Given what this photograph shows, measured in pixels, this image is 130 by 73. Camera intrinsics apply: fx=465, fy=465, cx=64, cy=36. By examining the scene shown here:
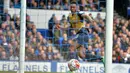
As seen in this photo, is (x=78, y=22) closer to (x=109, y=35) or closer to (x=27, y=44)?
(x=27, y=44)

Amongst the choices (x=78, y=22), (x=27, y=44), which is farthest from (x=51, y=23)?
(x=27, y=44)

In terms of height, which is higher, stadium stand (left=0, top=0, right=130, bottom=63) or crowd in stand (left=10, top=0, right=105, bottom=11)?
crowd in stand (left=10, top=0, right=105, bottom=11)

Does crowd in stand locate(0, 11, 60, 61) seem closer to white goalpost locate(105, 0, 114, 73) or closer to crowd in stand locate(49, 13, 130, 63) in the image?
crowd in stand locate(49, 13, 130, 63)

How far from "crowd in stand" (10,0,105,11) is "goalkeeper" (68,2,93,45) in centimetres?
30

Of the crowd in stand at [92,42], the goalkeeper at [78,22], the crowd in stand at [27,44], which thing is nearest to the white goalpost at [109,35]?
the crowd in stand at [92,42]

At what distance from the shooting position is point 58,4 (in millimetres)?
12070

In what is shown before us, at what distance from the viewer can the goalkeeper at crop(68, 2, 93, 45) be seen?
439 inches

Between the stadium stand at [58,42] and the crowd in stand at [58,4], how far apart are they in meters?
0.03

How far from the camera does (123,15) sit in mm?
13227

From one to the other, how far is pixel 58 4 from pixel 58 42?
1245 mm

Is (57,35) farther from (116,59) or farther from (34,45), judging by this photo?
(116,59)

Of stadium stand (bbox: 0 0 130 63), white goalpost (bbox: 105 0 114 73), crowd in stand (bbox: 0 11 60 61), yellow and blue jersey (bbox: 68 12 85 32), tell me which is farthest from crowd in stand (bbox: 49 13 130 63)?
white goalpost (bbox: 105 0 114 73)

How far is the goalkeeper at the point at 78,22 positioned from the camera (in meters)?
11.2

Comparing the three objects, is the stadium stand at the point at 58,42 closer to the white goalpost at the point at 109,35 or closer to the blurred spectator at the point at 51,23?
the blurred spectator at the point at 51,23
